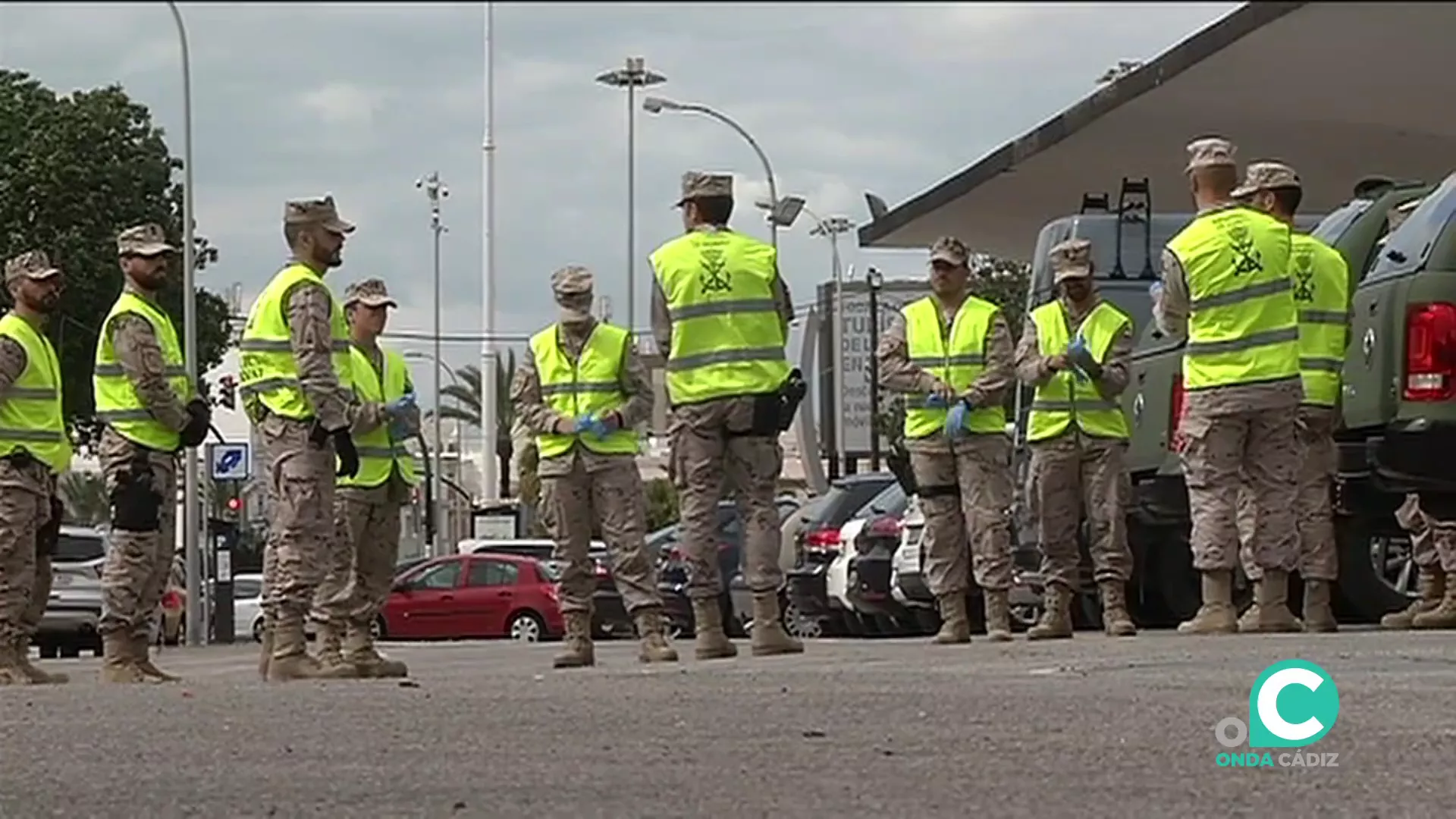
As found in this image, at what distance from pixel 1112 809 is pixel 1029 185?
82.2ft

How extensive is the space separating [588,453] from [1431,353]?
140 inches

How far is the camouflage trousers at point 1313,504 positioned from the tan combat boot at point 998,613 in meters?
1.16

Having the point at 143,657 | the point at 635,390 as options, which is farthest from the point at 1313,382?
the point at 143,657

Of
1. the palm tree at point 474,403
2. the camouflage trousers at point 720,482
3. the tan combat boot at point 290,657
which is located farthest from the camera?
the palm tree at point 474,403

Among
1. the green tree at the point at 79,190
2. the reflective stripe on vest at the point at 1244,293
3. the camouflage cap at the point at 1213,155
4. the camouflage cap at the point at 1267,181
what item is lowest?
Answer: the reflective stripe on vest at the point at 1244,293

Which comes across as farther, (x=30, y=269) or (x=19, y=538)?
(x=30, y=269)

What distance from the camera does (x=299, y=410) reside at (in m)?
10.5

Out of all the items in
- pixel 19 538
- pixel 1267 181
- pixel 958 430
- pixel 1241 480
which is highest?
pixel 1267 181

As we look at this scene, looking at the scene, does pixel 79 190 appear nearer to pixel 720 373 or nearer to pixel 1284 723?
pixel 720 373

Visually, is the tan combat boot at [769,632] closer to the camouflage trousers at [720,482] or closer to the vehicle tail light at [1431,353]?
the camouflage trousers at [720,482]

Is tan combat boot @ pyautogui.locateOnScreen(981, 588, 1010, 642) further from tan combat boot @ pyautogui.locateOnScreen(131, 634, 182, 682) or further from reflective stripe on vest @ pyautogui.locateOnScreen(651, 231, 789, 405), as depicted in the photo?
tan combat boot @ pyautogui.locateOnScreen(131, 634, 182, 682)

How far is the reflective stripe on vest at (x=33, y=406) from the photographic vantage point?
11664mm

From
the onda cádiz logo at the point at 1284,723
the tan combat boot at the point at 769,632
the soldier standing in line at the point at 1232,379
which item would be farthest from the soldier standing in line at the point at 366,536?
the onda cádiz logo at the point at 1284,723

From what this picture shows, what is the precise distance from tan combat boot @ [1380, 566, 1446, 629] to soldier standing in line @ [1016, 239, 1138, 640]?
1.18 metres
